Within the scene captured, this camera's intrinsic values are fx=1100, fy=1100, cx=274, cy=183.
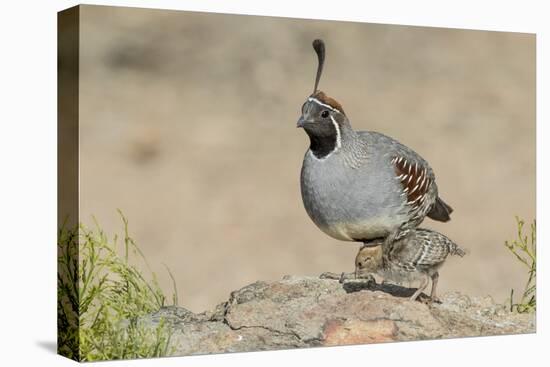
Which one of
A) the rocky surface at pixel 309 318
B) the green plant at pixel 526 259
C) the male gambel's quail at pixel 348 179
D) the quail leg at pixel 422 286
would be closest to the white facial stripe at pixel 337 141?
the male gambel's quail at pixel 348 179

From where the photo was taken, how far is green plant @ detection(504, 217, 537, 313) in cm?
792

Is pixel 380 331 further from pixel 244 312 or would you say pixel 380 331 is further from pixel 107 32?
pixel 107 32

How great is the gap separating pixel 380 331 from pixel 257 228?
3.46 feet

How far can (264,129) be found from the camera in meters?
7.11

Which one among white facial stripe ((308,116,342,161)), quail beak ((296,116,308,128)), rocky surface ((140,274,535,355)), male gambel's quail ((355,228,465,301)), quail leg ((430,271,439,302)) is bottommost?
rocky surface ((140,274,535,355))

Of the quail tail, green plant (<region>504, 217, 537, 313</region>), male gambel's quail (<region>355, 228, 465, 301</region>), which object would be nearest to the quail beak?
male gambel's quail (<region>355, 228, 465, 301</region>)

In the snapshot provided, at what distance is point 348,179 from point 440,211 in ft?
2.95

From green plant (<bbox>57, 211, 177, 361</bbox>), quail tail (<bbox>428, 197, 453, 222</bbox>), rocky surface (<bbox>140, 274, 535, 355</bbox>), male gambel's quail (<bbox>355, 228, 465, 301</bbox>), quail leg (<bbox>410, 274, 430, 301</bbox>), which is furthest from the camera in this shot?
quail tail (<bbox>428, 197, 453, 222</bbox>)

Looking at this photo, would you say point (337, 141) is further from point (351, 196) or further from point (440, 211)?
point (440, 211)

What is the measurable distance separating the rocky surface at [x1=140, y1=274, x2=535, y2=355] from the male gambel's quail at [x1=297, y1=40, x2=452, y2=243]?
1.31ft

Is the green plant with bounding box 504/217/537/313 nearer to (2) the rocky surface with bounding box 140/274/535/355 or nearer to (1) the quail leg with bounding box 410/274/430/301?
(2) the rocky surface with bounding box 140/274/535/355

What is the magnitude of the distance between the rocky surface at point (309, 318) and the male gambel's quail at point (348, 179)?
0.40 meters

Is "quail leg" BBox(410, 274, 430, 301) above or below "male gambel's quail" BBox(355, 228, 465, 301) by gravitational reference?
below

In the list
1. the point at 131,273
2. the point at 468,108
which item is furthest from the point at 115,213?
the point at 468,108
